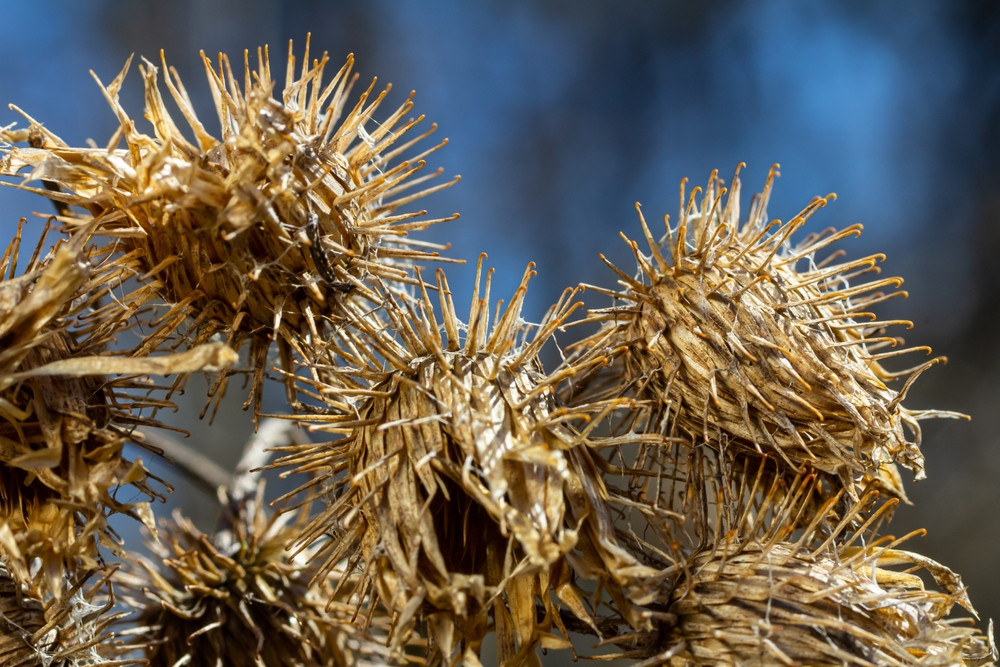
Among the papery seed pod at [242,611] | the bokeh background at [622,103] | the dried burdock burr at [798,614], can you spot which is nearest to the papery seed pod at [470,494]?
the dried burdock burr at [798,614]

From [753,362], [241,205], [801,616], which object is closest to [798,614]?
[801,616]

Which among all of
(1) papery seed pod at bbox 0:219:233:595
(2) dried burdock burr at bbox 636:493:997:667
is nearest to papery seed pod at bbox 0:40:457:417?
(1) papery seed pod at bbox 0:219:233:595

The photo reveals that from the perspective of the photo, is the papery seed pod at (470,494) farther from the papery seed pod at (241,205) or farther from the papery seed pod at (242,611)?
the papery seed pod at (242,611)

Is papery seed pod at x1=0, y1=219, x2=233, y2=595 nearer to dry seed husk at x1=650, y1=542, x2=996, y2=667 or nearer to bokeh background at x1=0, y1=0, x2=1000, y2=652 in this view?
dry seed husk at x1=650, y1=542, x2=996, y2=667

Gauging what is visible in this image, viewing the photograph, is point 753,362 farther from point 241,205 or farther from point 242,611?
point 242,611

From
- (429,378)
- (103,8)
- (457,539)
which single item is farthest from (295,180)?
(103,8)

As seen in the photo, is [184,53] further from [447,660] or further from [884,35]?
[447,660]
